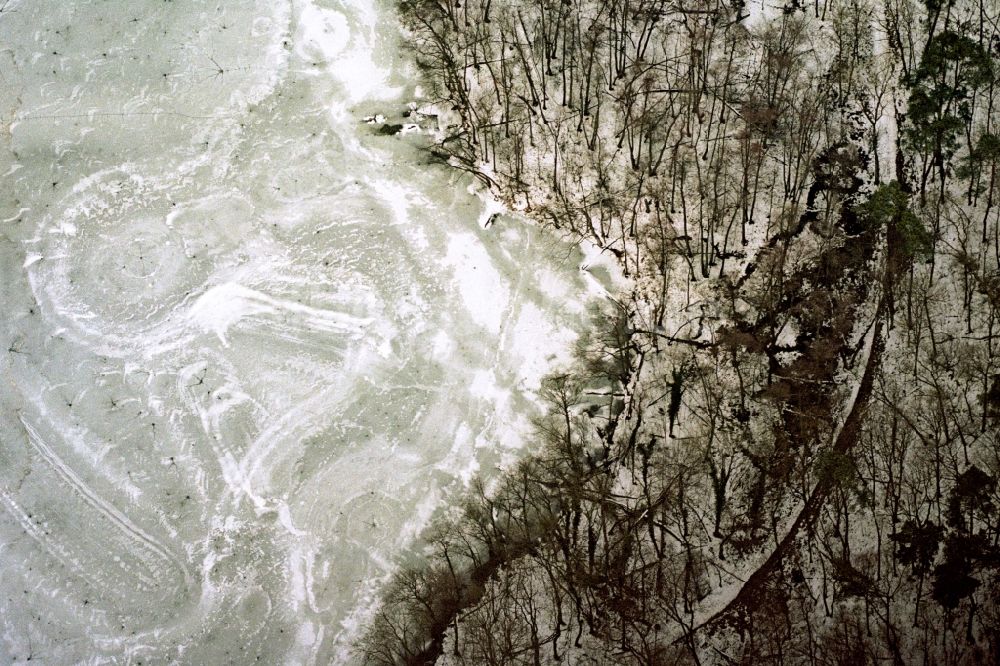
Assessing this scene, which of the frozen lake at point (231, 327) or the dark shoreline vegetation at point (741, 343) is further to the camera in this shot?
the frozen lake at point (231, 327)

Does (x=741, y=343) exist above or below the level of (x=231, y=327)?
above

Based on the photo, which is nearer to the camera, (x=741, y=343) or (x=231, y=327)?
(x=231, y=327)

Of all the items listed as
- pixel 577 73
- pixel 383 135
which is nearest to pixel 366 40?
pixel 383 135

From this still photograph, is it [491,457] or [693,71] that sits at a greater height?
[693,71]

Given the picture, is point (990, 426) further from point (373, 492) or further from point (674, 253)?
point (373, 492)

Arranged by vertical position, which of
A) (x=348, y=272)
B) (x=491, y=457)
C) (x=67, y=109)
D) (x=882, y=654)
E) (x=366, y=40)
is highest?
(x=366, y=40)
